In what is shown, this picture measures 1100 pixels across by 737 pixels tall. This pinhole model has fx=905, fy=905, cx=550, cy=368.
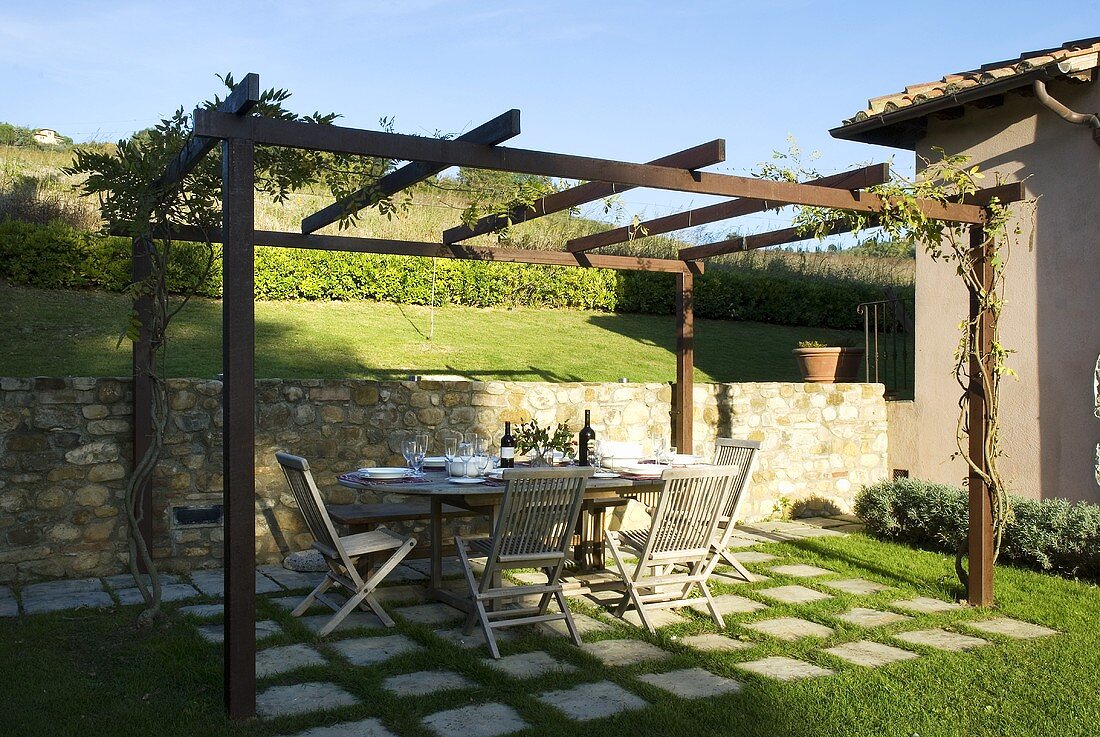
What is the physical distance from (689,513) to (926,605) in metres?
1.60

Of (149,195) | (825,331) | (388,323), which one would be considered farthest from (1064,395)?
(825,331)

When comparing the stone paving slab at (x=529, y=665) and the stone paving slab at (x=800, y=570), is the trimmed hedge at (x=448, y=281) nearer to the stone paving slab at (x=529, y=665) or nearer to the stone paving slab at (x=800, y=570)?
the stone paving slab at (x=800, y=570)

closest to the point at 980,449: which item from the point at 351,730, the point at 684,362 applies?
the point at 684,362

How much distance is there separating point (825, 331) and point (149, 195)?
13009 mm

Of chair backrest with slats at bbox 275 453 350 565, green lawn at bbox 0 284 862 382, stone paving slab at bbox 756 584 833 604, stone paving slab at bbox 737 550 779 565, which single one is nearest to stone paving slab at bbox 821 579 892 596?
stone paving slab at bbox 756 584 833 604

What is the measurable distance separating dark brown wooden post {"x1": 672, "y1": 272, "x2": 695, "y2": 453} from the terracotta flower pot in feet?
5.18

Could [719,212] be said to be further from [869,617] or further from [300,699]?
[300,699]

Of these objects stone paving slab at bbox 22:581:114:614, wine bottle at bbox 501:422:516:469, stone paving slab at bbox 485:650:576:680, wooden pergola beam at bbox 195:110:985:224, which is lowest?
stone paving slab at bbox 485:650:576:680

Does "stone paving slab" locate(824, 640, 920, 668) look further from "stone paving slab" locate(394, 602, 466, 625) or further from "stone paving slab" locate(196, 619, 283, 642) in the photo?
"stone paving slab" locate(196, 619, 283, 642)

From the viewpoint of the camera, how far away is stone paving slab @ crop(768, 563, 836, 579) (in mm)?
6074

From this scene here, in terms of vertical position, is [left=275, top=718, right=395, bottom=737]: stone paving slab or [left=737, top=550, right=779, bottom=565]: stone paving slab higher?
[left=275, top=718, right=395, bottom=737]: stone paving slab

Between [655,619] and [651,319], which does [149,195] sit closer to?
[655,619]

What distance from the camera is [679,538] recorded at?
5.00m

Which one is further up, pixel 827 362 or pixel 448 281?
pixel 448 281
